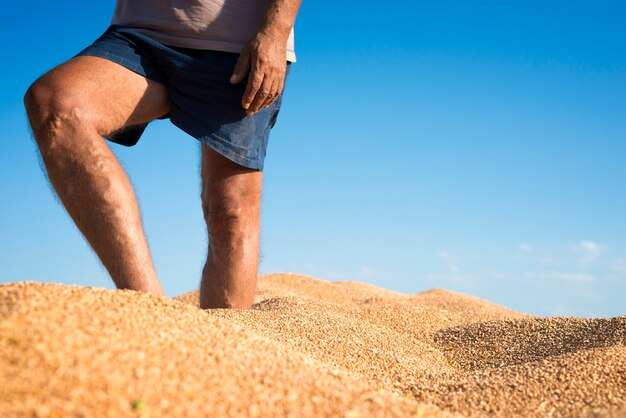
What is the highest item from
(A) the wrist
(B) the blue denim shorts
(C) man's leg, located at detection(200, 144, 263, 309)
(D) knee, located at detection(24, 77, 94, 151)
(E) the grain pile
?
(A) the wrist

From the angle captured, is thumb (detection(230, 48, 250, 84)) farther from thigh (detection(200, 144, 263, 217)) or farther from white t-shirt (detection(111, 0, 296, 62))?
thigh (detection(200, 144, 263, 217))

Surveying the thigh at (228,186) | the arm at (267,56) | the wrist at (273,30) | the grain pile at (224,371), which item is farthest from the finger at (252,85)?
the grain pile at (224,371)

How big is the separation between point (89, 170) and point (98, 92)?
327mm

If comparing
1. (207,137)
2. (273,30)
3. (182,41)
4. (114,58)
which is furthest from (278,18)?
(114,58)

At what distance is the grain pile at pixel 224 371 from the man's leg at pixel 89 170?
1.26 feet

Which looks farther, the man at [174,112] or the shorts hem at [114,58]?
the shorts hem at [114,58]

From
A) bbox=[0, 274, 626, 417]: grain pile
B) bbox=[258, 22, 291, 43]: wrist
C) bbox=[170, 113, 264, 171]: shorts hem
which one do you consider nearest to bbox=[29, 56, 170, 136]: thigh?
bbox=[170, 113, 264, 171]: shorts hem

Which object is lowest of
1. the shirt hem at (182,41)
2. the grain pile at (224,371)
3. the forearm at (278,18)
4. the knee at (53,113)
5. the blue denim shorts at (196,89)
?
the grain pile at (224,371)

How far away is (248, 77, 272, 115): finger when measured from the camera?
2.65 meters

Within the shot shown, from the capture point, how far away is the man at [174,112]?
2242 mm

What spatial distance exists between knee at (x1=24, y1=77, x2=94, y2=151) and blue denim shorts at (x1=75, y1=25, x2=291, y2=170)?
15.3 inches

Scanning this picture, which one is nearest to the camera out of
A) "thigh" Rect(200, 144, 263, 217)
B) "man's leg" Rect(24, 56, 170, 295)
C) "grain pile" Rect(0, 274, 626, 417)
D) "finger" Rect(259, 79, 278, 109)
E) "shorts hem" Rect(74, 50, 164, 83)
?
"grain pile" Rect(0, 274, 626, 417)

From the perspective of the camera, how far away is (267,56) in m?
2.61

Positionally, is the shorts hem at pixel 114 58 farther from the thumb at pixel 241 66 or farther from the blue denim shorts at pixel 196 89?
the thumb at pixel 241 66
